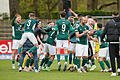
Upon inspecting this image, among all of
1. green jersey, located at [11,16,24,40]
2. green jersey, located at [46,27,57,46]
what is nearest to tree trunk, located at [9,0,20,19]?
green jersey, located at [11,16,24,40]

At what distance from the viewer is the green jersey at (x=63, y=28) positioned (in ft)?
58.9

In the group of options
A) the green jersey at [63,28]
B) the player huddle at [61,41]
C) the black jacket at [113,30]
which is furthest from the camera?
the green jersey at [63,28]

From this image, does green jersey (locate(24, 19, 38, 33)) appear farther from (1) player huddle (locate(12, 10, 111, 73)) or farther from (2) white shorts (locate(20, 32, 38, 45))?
(2) white shorts (locate(20, 32, 38, 45))

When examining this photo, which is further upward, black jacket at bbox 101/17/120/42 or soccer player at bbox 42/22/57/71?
black jacket at bbox 101/17/120/42

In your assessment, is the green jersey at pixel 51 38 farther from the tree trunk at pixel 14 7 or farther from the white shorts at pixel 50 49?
the tree trunk at pixel 14 7

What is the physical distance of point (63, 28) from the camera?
18000 millimetres

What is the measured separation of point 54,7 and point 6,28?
2787 centimetres

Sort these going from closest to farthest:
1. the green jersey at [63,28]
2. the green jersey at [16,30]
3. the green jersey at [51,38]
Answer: the green jersey at [63,28] < the green jersey at [51,38] < the green jersey at [16,30]

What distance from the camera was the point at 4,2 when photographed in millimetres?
42781

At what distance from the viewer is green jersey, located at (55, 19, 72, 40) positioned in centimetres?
1794

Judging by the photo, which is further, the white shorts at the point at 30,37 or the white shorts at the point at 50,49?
the white shorts at the point at 50,49

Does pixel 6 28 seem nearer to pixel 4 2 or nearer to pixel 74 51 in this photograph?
pixel 4 2

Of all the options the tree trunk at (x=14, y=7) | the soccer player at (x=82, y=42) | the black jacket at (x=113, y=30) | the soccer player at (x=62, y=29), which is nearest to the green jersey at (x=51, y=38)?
the soccer player at (x=62, y=29)

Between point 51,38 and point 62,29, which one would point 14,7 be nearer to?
point 51,38
